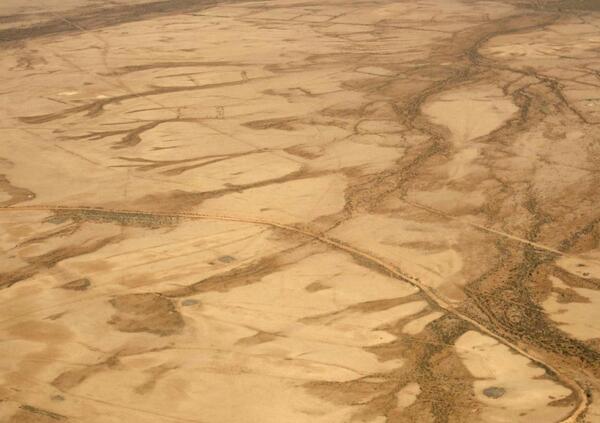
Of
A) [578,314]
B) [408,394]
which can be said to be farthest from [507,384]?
[578,314]

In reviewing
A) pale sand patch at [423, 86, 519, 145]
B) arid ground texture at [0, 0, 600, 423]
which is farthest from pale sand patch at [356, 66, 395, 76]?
pale sand patch at [423, 86, 519, 145]

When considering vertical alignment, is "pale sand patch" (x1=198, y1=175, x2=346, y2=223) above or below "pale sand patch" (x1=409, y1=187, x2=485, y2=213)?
above

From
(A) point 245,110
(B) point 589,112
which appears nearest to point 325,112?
(A) point 245,110

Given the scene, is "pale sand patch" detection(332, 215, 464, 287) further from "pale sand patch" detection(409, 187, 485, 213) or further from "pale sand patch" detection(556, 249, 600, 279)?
"pale sand patch" detection(556, 249, 600, 279)

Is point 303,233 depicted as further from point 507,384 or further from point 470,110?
point 470,110

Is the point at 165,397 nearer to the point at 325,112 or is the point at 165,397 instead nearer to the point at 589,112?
the point at 325,112

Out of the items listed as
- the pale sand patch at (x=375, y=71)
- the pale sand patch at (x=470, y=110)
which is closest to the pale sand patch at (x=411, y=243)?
the pale sand patch at (x=470, y=110)

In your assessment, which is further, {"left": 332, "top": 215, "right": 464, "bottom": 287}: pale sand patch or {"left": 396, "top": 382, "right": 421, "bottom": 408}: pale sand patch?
{"left": 332, "top": 215, "right": 464, "bottom": 287}: pale sand patch

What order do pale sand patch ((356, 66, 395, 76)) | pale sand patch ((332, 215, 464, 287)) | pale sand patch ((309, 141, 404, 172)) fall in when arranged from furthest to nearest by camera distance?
1. pale sand patch ((356, 66, 395, 76))
2. pale sand patch ((309, 141, 404, 172))
3. pale sand patch ((332, 215, 464, 287))
